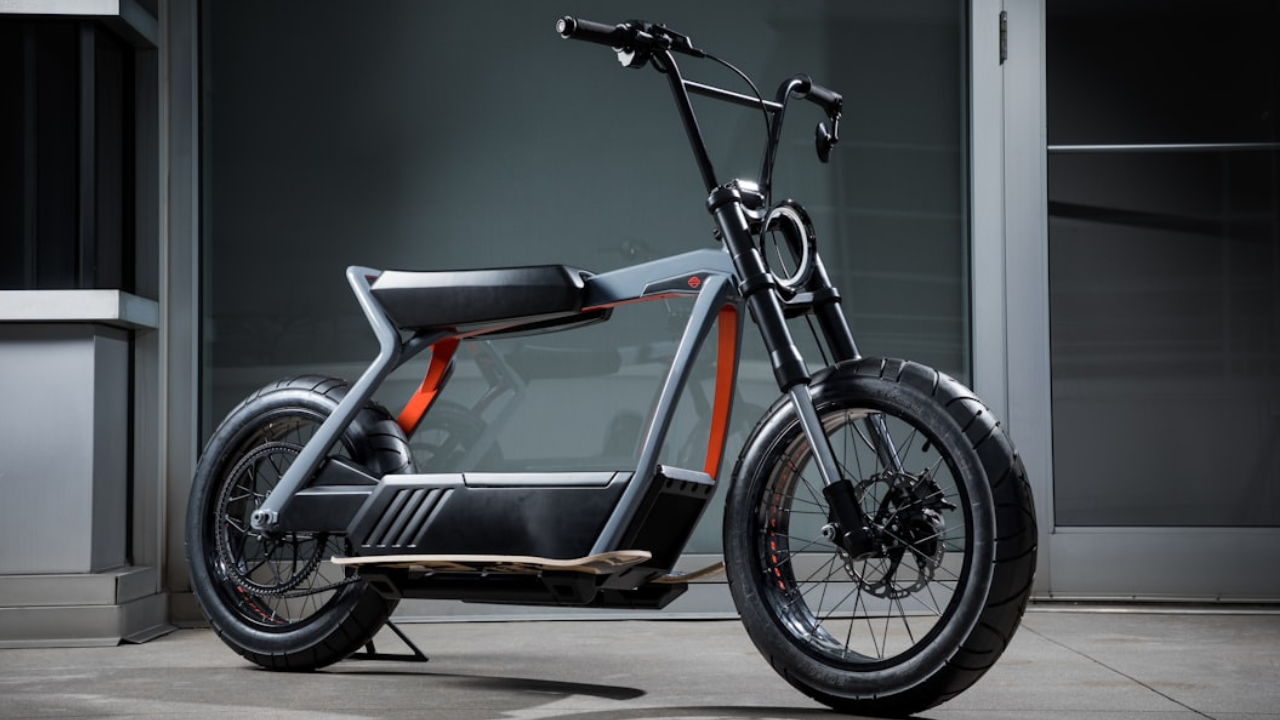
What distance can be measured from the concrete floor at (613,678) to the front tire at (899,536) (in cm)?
15

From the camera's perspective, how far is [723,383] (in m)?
2.87

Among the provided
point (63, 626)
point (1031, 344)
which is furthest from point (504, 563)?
point (1031, 344)

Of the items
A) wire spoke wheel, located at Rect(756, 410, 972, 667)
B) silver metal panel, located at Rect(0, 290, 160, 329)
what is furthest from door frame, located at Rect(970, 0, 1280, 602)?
silver metal panel, located at Rect(0, 290, 160, 329)

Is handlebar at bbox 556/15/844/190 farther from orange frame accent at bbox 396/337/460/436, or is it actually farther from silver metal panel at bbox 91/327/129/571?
silver metal panel at bbox 91/327/129/571

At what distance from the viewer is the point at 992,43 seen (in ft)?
14.6

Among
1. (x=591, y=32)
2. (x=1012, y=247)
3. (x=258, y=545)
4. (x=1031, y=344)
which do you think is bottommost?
(x=258, y=545)

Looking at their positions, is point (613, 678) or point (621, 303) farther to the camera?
point (613, 678)

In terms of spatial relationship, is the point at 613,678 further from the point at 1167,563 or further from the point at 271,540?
the point at 1167,563

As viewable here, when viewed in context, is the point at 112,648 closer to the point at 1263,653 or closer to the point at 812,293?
the point at 812,293

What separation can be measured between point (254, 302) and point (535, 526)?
1930 mm

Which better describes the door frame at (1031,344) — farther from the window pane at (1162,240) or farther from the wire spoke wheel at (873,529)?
the wire spoke wheel at (873,529)

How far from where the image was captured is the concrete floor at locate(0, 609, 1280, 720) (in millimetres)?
2559

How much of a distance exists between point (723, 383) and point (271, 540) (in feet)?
3.64

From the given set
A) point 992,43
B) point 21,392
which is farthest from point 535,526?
point 992,43
